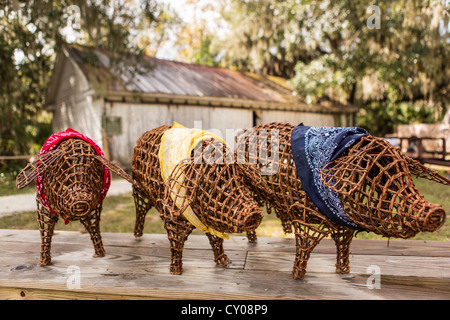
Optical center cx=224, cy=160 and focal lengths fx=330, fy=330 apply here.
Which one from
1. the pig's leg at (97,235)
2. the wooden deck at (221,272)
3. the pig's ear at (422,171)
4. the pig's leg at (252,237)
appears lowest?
the wooden deck at (221,272)

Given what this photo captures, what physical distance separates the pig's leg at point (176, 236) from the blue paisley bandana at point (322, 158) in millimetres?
848

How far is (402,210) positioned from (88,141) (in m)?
2.29

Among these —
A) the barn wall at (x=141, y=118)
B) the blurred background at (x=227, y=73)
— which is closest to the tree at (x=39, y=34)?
the blurred background at (x=227, y=73)

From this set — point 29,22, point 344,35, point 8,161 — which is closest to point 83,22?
point 29,22

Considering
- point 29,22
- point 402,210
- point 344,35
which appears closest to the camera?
point 402,210

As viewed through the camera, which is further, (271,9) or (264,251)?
(271,9)

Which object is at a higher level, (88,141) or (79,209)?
(88,141)

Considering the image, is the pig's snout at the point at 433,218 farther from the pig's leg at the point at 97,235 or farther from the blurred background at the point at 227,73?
the blurred background at the point at 227,73

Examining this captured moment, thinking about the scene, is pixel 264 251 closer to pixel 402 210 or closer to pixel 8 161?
pixel 402 210

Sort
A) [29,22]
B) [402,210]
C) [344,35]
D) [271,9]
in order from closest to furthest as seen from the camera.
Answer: [402,210] → [29,22] → [344,35] → [271,9]

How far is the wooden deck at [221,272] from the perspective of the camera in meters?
2.15

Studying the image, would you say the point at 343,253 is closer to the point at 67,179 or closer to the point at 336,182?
the point at 336,182

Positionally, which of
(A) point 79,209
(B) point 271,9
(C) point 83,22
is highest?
(B) point 271,9

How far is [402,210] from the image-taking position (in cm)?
167
